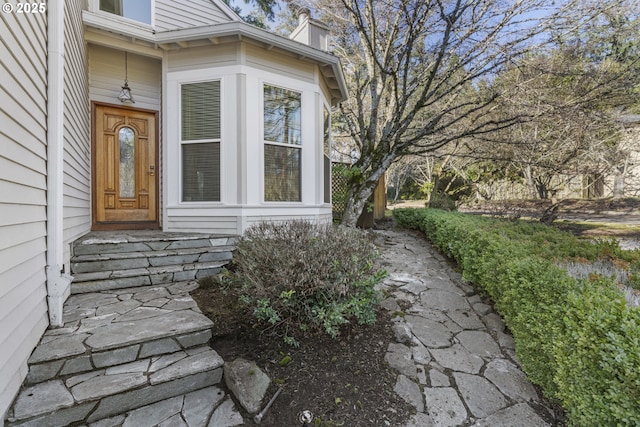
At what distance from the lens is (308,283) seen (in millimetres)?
2414

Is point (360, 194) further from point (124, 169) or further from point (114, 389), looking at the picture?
point (114, 389)

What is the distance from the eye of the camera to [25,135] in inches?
79.7

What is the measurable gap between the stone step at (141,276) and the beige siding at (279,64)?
295cm

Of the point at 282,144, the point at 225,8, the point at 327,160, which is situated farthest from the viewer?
the point at 327,160

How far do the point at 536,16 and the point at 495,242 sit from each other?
5.82 metres

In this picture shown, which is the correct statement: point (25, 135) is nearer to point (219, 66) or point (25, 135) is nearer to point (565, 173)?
point (219, 66)

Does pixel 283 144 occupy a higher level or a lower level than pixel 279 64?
lower

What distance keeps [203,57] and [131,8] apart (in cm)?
163

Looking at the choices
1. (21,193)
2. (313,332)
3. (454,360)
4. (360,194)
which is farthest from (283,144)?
(454,360)

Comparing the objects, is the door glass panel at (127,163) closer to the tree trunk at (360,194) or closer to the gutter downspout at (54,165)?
the gutter downspout at (54,165)

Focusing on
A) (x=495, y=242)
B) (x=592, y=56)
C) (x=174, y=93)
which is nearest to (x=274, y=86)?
(x=174, y=93)

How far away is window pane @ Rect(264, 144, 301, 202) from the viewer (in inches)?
186

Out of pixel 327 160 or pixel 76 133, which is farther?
pixel 327 160

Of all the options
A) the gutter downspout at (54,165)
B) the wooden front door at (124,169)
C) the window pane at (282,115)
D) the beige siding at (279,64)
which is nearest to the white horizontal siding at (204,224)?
the wooden front door at (124,169)
